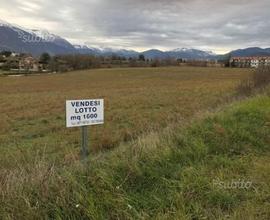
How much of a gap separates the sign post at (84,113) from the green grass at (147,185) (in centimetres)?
64

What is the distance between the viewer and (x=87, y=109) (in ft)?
17.7

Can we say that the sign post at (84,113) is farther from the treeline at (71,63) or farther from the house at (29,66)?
the house at (29,66)

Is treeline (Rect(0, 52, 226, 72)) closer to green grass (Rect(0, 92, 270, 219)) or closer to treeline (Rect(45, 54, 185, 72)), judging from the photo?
treeline (Rect(45, 54, 185, 72))

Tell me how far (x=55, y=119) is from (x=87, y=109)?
12.3 meters

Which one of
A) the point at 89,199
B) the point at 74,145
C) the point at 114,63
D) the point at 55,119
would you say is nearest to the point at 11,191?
the point at 89,199

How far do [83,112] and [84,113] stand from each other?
26 mm

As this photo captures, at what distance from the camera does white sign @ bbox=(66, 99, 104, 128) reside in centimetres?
512

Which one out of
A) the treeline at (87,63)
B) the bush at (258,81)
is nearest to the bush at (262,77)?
the bush at (258,81)

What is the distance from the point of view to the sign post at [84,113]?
16.8 feet

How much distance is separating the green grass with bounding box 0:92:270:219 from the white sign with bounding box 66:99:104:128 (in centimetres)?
67

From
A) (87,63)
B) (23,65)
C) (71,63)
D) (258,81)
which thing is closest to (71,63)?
(71,63)

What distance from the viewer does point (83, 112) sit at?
5.33 metres

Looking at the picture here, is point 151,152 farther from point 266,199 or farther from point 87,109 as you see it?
point 266,199

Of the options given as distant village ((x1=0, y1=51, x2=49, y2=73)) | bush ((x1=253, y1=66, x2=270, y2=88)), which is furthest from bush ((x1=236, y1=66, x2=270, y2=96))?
distant village ((x1=0, y1=51, x2=49, y2=73))
